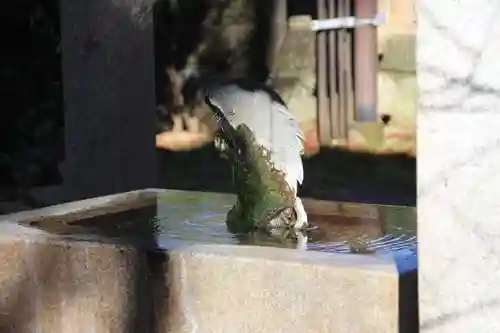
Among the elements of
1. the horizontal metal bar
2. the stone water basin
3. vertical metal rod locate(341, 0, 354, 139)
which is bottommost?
the stone water basin

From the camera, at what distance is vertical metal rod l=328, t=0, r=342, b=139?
505 cm

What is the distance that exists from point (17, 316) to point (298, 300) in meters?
0.64

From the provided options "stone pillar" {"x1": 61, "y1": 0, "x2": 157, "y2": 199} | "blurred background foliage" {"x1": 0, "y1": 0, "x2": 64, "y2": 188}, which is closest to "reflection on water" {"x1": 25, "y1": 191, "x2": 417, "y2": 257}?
"stone pillar" {"x1": 61, "y1": 0, "x2": 157, "y2": 199}

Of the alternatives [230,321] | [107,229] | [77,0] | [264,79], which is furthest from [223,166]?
[230,321]

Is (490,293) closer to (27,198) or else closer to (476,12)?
(476,12)

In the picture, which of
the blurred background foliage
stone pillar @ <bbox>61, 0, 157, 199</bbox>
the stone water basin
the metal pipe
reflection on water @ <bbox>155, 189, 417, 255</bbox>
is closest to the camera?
the stone water basin

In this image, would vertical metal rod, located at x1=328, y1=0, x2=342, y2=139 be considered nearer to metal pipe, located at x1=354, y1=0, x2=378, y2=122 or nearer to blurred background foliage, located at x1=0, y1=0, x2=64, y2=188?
metal pipe, located at x1=354, y1=0, x2=378, y2=122

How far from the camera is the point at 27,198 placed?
4.25 metres

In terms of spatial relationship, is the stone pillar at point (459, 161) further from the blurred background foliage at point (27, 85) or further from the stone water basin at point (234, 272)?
the blurred background foliage at point (27, 85)

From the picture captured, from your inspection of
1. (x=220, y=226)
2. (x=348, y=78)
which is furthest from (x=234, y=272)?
(x=348, y=78)

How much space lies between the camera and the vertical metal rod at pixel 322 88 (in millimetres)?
5066

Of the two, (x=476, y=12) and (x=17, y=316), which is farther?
(x=17, y=316)

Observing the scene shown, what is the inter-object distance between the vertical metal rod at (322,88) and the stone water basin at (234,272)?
2965 mm

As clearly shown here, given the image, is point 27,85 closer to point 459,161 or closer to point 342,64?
point 342,64
